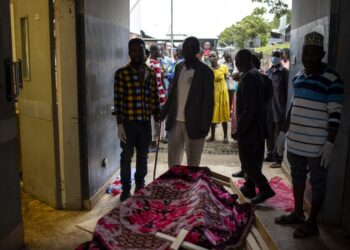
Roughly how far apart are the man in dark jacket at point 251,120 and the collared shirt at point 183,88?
620 millimetres

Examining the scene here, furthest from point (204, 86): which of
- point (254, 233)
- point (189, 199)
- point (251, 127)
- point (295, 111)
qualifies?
point (254, 233)

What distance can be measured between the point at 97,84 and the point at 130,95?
0.53 metres

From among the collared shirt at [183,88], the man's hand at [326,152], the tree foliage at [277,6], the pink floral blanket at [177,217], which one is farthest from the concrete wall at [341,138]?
the tree foliage at [277,6]

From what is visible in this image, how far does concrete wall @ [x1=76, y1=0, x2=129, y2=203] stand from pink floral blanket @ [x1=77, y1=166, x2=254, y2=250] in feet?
3.92

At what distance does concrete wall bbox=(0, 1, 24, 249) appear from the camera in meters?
3.02

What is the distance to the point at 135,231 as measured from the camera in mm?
2746

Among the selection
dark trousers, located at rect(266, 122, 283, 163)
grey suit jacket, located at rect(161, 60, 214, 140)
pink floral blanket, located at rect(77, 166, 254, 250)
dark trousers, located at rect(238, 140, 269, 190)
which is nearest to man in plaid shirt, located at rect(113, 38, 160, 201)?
grey suit jacket, located at rect(161, 60, 214, 140)

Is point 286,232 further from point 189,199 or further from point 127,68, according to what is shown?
point 127,68

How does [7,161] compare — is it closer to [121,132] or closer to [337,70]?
[121,132]

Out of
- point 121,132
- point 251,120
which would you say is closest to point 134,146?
point 121,132

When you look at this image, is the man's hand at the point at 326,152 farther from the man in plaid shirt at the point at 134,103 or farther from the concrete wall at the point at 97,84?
the concrete wall at the point at 97,84

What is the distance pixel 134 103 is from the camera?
4.32 metres

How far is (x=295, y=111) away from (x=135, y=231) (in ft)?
6.48

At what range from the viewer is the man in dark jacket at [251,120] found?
432 centimetres
